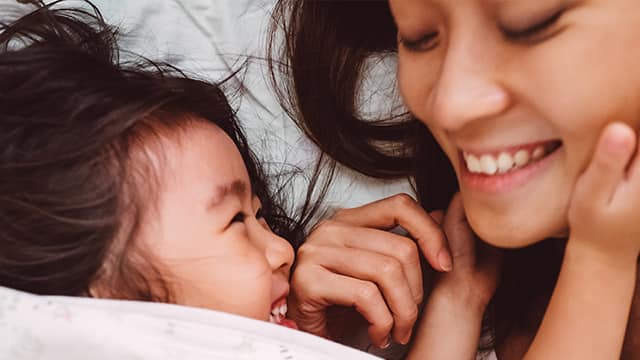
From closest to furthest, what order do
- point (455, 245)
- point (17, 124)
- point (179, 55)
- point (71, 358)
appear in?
point (71, 358) → point (17, 124) → point (455, 245) → point (179, 55)

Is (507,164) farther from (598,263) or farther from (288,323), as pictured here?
(288,323)

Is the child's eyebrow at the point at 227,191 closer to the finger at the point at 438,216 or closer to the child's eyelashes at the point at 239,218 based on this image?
the child's eyelashes at the point at 239,218

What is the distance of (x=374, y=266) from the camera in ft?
4.14

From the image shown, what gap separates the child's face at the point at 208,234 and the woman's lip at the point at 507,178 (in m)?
0.23

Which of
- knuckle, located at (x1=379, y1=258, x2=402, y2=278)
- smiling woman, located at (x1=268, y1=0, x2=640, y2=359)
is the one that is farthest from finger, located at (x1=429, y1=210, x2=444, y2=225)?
smiling woman, located at (x1=268, y1=0, x2=640, y2=359)

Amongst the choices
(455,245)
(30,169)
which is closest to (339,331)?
(455,245)

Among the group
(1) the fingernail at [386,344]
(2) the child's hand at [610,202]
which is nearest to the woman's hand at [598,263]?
(2) the child's hand at [610,202]

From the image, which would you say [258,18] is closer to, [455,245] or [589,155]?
[455,245]

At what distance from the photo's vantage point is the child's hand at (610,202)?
97cm

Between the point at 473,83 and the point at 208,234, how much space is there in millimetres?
328

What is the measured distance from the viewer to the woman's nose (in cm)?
101

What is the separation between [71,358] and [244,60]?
0.62m

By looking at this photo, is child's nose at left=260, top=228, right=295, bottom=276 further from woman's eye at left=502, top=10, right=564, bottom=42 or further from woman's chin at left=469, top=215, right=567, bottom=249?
woman's eye at left=502, top=10, right=564, bottom=42

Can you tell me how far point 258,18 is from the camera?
1.50 meters
